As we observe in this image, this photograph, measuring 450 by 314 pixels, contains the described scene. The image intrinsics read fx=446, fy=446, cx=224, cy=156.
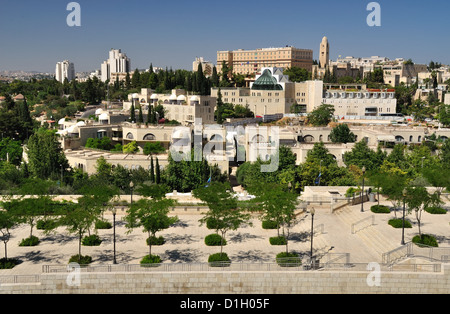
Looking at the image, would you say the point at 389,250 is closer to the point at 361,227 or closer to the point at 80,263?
the point at 361,227

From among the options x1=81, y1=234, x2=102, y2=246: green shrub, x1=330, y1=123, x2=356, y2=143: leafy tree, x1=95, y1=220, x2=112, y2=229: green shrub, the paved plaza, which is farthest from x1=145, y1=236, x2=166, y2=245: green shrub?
x1=330, y1=123, x2=356, y2=143: leafy tree

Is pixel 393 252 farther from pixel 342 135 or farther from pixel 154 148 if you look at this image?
pixel 342 135

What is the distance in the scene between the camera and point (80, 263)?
663 inches

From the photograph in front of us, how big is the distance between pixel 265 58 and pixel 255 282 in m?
105

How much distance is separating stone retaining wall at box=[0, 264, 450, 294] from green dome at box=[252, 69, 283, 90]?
197 feet

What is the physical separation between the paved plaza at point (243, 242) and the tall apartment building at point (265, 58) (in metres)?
93.6

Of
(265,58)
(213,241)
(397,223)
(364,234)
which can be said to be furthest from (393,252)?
(265,58)

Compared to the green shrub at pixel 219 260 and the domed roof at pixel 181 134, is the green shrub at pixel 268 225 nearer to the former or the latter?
the green shrub at pixel 219 260

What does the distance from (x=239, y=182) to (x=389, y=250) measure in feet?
58.5

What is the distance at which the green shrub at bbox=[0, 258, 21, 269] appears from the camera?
16.8 metres

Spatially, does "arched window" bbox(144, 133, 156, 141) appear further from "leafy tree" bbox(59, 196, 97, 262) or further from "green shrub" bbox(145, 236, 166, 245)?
"leafy tree" bbox(59, 196, 97, 262)

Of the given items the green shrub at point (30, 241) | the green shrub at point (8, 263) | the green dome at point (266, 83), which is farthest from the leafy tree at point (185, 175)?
the green dome at point (266, 83)
